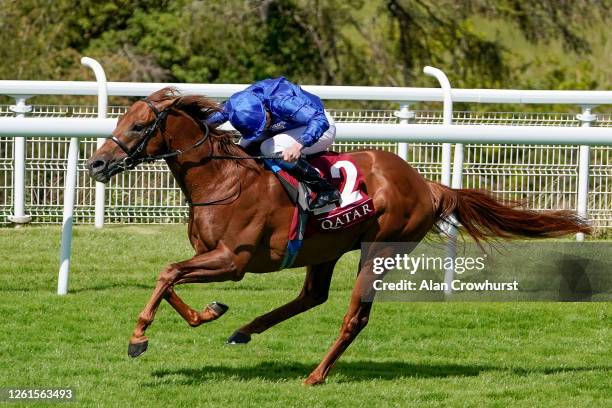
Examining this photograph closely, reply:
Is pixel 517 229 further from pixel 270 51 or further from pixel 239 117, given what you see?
pixel 270 51

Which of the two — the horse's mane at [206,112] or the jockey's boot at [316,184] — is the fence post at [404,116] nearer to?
the jockey's boot at [316,184]

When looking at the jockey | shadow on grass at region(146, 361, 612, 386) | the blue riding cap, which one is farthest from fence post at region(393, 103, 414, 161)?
the blue riding cap

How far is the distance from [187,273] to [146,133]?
72 cm

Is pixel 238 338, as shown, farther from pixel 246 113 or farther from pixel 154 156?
pixel 246 113

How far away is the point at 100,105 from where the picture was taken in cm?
820

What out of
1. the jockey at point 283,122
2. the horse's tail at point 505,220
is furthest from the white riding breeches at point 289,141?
the horse's tail at point 505,220

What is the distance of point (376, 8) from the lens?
60.6 ft

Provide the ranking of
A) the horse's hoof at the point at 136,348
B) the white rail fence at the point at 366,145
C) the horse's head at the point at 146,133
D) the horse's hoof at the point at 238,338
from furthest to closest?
the white rail fence at the point at 366,145
the horse's hoof at the point at 238,338
the horse's head at the point at 146,133
the horse's hoof at the point at 136,348

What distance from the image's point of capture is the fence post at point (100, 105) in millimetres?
8195

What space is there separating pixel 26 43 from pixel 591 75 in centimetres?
949

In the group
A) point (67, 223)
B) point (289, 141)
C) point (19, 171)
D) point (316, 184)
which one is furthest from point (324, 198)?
point (19, 171)

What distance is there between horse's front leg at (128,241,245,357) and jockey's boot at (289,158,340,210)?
0.53m

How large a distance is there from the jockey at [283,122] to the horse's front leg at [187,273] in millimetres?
550

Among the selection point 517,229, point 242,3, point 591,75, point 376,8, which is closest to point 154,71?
point 242,3
